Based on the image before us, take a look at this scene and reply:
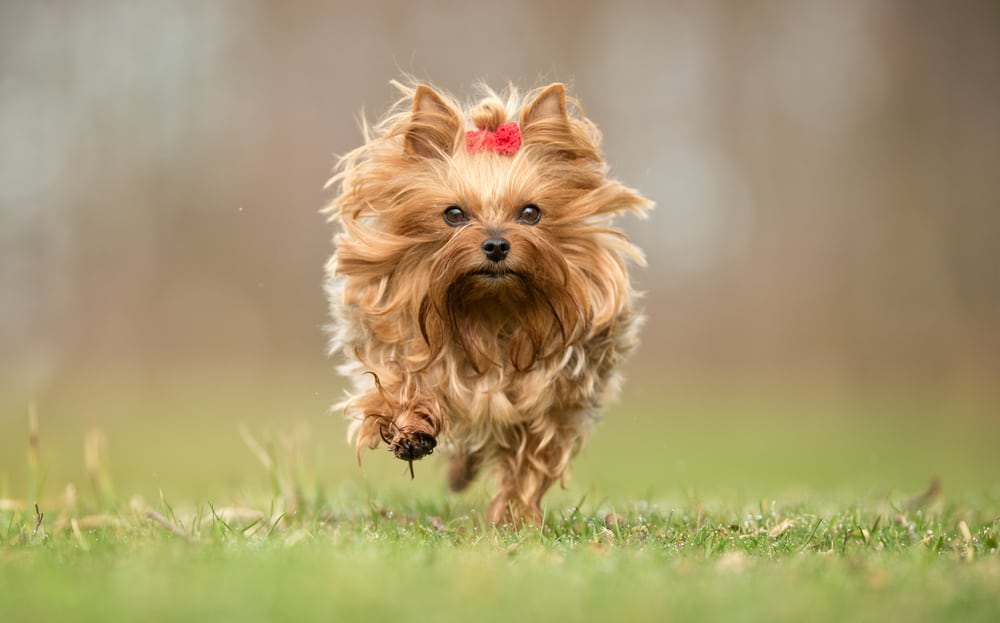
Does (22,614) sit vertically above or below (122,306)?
above

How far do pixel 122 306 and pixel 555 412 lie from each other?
17.9 m

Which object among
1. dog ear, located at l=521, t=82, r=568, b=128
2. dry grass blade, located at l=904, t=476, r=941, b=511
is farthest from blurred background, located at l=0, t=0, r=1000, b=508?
dog ear, located at l=521, t=82, r=568, b=128

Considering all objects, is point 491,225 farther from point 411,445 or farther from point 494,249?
point 411,445

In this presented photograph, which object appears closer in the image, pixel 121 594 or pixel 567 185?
pixel 121 594

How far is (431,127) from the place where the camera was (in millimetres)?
4582

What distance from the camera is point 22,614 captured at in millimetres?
2445

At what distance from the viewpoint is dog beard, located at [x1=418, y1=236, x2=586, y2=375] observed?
4.23 meters

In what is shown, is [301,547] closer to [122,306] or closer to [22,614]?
[22,614]

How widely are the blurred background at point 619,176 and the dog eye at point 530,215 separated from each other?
11.8m

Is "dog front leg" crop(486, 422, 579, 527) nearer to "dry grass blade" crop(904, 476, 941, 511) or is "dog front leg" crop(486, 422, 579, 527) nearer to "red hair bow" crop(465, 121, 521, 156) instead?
"red hair bow" crop(465, 121, 521, 156)

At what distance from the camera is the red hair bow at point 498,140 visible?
14.8ft

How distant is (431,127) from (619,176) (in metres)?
13.0

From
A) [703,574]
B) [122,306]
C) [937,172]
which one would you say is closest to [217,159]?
[122,306]

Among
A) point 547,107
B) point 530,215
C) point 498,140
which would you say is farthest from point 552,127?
point 530,215
